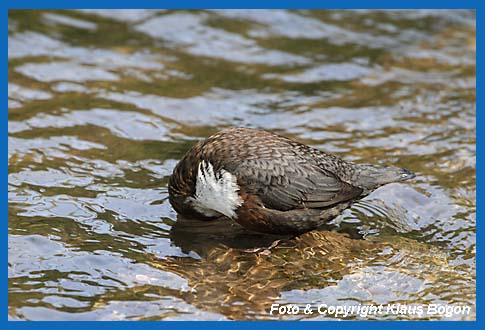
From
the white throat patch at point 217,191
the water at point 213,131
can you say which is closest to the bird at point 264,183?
the white throat patch at point 217,191

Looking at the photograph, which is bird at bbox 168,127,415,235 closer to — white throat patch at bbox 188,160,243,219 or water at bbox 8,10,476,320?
white throat patch at bbox 188,160,243,219

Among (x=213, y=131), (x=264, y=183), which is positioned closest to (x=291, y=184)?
(x=264, y=183)

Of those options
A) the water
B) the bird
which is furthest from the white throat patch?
the water

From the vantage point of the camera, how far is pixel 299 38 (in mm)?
8883

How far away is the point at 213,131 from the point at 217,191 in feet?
6.40

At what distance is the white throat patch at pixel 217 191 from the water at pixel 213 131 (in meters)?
0.23

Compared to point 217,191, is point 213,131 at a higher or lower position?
lower

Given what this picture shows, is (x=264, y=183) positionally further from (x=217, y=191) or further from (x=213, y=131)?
(x=213, y=131)

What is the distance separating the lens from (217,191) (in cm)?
498

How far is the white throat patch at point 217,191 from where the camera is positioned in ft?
16.2

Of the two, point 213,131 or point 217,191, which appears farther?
point 213,131

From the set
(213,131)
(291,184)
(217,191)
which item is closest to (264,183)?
(291,184)

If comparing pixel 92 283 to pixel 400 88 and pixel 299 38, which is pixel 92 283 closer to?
pixel 400 88

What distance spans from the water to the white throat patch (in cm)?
23
